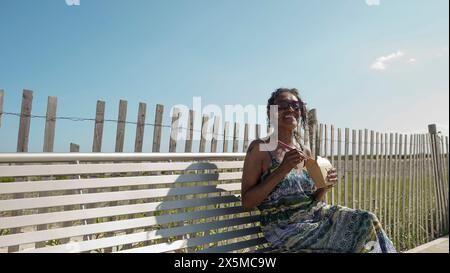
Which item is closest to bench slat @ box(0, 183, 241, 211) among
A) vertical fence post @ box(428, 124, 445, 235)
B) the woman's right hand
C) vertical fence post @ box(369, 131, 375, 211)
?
the woman's right hand

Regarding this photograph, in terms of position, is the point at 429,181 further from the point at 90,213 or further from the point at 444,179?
the point at 90,213

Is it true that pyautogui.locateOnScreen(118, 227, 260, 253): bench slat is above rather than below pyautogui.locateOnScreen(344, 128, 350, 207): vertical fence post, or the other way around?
below

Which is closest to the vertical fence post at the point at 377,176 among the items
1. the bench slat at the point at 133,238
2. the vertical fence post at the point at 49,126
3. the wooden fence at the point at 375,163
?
the wooden fence at the point at 375,163

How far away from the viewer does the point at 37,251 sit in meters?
2.14

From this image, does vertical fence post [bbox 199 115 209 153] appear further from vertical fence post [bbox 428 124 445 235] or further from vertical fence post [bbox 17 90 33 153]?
vertical fence post [bbox 428 124 445 235]

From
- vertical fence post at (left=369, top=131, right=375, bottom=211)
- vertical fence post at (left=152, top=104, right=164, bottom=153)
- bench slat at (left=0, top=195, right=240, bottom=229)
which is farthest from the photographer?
vertical fence post at (left=369, top=131, right=375, bottom=211)

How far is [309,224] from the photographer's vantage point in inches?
115

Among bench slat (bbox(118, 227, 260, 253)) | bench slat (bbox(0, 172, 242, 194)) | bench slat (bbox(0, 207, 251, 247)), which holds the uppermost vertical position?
bench slat (bbox(0, 172, 242, 194))

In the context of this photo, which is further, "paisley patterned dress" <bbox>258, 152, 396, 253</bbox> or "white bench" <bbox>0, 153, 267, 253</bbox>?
"paisley patterned dress" <bbox>258, 152, 396, 253</bbox>

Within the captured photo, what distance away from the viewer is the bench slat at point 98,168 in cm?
214

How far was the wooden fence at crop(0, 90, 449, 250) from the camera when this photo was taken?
10.8ft
